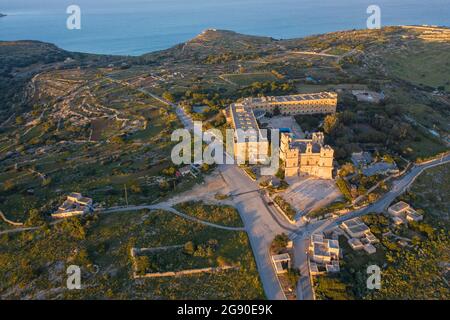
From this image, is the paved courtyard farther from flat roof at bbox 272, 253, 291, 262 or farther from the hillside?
flat roof at bbox 272, 253, 291, 262

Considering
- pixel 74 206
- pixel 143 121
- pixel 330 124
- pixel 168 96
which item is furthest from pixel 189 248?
pixel 168 96

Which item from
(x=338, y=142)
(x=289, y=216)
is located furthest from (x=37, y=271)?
(x=338, y=142)

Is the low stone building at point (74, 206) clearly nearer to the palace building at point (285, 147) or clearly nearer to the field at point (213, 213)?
the field at point (213, 213)

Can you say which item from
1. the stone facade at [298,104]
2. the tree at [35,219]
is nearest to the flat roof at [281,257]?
the tree at [35,219]

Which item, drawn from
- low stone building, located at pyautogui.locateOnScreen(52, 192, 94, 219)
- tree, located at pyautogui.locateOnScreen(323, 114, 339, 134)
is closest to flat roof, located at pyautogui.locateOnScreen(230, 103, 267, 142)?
tree, located at pyautogui.locateOnScreen(323, 114, 339, 134)

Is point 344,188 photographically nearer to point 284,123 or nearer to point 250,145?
point 250,145

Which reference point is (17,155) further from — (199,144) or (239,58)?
(239,58)
